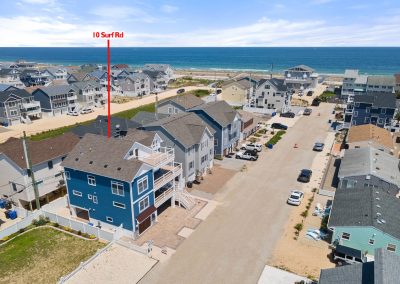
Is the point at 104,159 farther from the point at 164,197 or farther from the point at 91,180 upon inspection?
the point at 164,197

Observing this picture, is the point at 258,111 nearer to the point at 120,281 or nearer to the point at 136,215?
the point at 136,215

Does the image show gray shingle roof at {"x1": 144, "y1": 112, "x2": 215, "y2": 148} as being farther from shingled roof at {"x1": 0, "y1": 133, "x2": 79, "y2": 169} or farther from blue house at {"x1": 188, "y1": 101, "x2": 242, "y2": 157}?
shingled roof at {"x1": 0, "y1": 133, "x2": 79, "y2": 169}

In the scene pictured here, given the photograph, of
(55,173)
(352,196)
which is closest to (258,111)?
(352,196)

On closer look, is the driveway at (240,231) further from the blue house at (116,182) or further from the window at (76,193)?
the window at (76,193)

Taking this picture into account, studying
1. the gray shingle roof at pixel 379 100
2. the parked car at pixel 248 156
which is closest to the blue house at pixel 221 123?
the parked car at pixel 248 156

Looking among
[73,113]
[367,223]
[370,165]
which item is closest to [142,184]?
[367,223]
